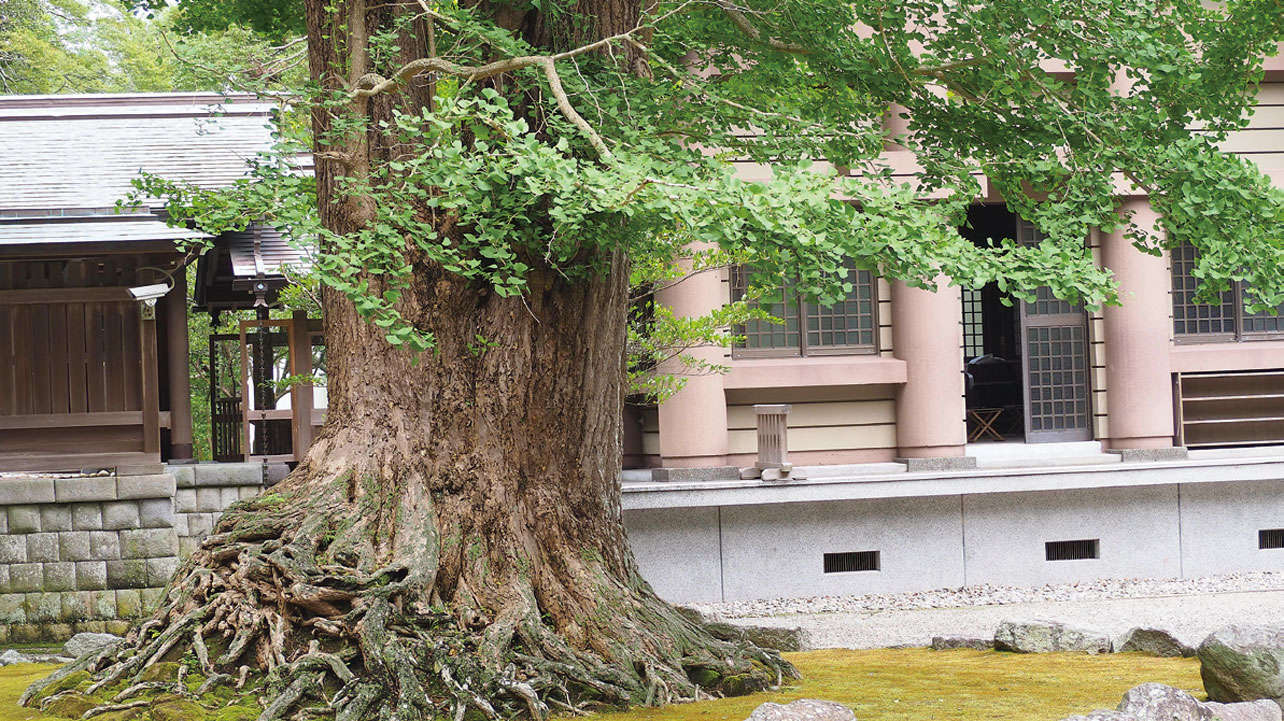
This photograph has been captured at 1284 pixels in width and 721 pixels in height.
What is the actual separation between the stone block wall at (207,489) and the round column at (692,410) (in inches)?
182

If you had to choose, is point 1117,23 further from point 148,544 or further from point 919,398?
point 148,544

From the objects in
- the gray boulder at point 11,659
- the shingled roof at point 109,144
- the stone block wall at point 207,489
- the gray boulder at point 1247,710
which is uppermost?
the shingled roof at point 109,144

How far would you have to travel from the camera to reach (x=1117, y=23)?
6840 millimetres

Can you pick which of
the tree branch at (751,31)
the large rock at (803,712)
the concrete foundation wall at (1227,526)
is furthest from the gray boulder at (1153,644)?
the concrete foundation wall at (1227,526)

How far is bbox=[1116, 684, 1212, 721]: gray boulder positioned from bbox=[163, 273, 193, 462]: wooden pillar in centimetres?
1093

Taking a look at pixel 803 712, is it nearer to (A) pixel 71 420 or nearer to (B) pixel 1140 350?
(A) pixel 71 420

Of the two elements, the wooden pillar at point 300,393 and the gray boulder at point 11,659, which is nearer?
the gray boulder at point 11,659

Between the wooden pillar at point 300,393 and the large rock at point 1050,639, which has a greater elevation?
the wooden pillar at point 300,393

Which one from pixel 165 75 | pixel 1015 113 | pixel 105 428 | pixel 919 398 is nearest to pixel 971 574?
pixel 919 398

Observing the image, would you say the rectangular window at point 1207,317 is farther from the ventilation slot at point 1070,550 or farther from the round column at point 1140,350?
the ventilation slot at point 1070,550

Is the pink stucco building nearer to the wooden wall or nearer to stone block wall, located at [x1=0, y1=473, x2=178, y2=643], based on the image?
stone block wall, located at [x1=0, y1=473, x2=178, y2=643]

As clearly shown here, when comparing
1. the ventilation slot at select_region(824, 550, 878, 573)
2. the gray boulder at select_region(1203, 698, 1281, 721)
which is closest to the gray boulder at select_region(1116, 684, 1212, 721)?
the gray boulder at select_region(1203, 698, 1281, 721)

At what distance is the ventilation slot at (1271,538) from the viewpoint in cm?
1469

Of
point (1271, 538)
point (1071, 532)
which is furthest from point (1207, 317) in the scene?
point (1071, 532)
